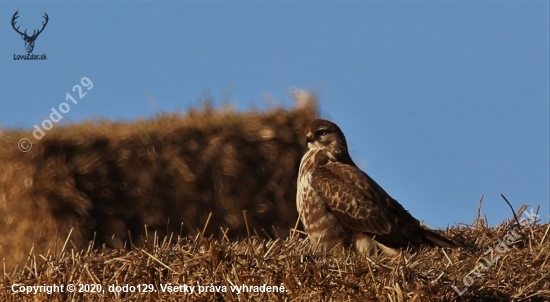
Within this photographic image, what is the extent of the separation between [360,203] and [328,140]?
3.85 feet

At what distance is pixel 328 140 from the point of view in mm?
10016

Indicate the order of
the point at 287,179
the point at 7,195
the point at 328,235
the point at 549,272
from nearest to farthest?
the point at 549,272 < the point at 328,235 < the point at 7,195 < the point at 287,179

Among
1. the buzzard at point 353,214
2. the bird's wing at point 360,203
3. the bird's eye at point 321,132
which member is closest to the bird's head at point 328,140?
the bird's eye at point 321,132

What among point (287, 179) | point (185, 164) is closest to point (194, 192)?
point (185, 164)

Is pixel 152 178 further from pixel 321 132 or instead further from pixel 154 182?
pixel 321 132

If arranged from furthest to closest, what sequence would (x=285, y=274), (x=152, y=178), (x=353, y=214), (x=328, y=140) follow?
(x=152, y=178) → (x=328, y=140) → (x=353, y=214) → (x=285, y=274)

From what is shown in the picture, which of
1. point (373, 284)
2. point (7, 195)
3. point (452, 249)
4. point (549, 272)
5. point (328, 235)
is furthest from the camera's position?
point (7, 195)

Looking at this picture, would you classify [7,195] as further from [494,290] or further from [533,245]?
[494,290]

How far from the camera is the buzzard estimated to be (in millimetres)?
8883

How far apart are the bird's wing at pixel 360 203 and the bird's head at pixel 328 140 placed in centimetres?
62

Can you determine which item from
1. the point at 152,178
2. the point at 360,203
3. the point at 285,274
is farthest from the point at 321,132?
the point at 152,178

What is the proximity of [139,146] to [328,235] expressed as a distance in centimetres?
522

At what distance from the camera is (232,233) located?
13.8 m

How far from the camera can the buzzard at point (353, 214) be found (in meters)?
8.88
